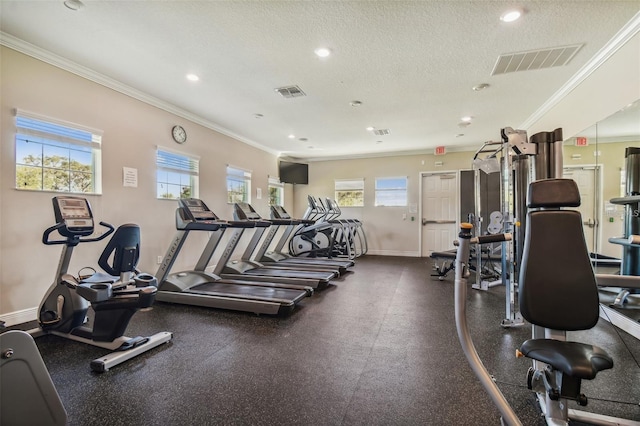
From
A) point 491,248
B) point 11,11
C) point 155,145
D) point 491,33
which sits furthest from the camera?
point 491,248

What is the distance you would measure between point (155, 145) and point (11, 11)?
213cm

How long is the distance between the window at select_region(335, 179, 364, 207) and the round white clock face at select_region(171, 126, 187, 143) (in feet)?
15.4

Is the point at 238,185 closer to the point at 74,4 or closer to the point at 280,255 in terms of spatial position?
the point at 280,255

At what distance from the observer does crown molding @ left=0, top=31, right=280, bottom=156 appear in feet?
9.86

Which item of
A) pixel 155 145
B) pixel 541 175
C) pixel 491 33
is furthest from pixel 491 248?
pixel 155 145

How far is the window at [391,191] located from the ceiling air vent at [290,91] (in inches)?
180

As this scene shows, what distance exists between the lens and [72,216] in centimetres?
263

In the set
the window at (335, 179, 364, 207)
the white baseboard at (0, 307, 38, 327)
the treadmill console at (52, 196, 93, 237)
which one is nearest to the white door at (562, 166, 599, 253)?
the treadmill console at (52, 196, 93, 237)

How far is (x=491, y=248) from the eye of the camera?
19.0 feet

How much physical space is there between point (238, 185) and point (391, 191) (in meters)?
4.18

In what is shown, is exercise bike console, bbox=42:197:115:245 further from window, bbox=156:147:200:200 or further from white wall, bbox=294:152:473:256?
white wall, bbox=294:152:473:256

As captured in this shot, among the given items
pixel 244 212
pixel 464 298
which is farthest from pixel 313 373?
pixel 244 212

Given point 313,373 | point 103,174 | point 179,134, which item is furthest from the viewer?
point 179,134

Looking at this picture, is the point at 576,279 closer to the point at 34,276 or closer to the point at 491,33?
the point at 491,33
